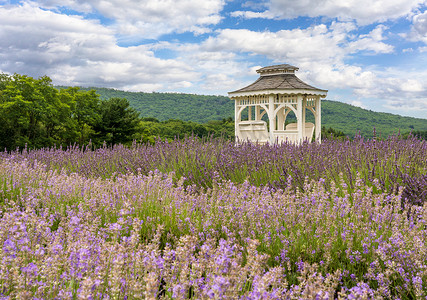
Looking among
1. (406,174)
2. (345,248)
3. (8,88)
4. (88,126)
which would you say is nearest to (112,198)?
(345,248)

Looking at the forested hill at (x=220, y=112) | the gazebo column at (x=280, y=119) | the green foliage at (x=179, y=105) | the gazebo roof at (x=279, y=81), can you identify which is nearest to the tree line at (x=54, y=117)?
the gazebo roof at (x=279, y=81)

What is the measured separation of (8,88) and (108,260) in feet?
65.6

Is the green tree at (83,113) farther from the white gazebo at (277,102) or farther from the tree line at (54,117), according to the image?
the white gazebo at (277,102)

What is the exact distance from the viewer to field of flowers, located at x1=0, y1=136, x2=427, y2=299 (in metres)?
1.65

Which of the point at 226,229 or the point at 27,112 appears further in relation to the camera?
the point at 27,112

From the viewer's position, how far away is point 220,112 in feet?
190

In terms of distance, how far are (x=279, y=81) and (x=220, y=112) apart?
42861mm

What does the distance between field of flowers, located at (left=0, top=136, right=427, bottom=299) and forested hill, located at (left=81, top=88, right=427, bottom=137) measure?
3408cm

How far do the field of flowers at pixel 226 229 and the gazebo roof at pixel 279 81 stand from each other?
7590mm

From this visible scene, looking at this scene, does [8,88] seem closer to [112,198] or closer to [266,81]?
[266,81]

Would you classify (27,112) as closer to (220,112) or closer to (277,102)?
(277,102)

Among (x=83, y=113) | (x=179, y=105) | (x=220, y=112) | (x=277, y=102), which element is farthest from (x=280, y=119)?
(x=179, y=105)

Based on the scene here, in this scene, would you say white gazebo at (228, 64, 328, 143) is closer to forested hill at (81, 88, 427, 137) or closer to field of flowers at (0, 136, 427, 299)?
field of flowers at (0, 136, 427, 299)

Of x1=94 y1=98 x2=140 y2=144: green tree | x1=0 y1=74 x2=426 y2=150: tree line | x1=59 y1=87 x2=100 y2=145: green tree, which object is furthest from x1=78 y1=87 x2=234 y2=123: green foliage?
x1=59 y1=87 x2=100 y2=145: green tree
